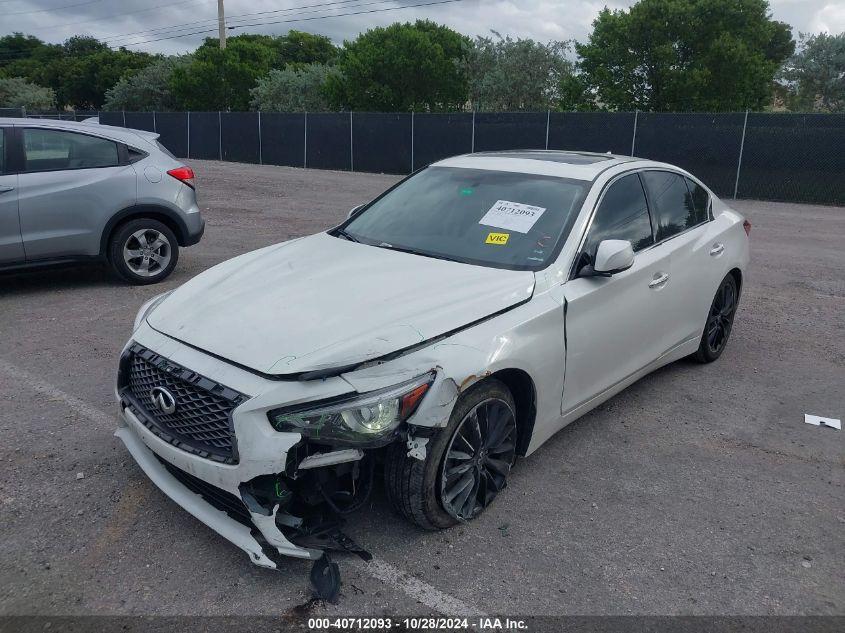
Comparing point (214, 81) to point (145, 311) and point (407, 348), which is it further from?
point (407, 348)

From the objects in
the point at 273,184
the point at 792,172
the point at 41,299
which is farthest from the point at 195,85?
the point at 41,299

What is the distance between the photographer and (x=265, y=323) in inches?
129

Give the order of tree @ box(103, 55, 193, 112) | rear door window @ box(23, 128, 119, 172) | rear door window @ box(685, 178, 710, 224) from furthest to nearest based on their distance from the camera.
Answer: tree @ box(103, 55, 193, 112), rear door window @ box(23, 128, 119, 172), rear door window @ box(685, 178, 710, 224)

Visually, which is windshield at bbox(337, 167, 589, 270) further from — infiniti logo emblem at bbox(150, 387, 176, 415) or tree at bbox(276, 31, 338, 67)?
tree at bbox(276, 31, 338, 67)

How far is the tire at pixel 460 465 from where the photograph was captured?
312cm

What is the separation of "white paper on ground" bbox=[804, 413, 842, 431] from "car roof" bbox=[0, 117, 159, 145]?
618 cm

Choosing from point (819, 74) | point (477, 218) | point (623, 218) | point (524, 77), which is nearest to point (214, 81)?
point (524, 77)

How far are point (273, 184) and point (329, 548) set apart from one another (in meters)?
18.3

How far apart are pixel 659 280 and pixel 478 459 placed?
1.85m

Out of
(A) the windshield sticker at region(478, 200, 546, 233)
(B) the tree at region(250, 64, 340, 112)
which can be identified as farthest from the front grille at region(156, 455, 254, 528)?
(B) the tree at region(250, 64, 340, 112)

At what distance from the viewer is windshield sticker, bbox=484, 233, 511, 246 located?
408cm

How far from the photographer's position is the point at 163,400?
3.17m

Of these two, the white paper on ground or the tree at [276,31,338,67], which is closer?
the white paper on ground

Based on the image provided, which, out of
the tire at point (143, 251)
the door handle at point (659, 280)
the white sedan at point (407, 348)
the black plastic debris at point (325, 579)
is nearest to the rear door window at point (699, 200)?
the white sedan at point (407, 348)
